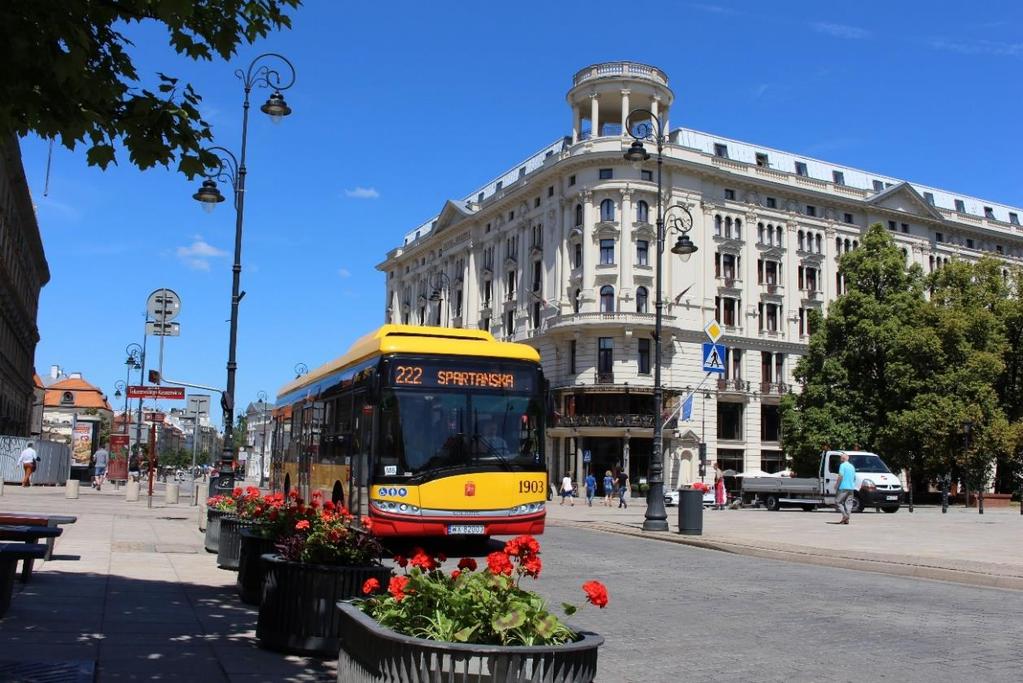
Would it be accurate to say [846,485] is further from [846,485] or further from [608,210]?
[608,210]

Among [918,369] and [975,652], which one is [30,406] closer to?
[918,369]

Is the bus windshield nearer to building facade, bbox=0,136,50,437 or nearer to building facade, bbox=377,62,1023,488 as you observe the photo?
building facade, bbox=0,136,50,437

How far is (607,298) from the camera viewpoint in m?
60.4

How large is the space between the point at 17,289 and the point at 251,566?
61.5m

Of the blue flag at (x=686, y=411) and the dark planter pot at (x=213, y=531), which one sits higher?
the blue flag at (x=686, y=411)

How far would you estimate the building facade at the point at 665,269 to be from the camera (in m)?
59.7

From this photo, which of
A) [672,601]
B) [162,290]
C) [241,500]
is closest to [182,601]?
[241,500]

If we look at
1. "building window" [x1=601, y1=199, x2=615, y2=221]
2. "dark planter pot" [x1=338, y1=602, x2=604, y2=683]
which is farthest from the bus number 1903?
"building window" [x1=601, y1=199, x2=615, y2=221]

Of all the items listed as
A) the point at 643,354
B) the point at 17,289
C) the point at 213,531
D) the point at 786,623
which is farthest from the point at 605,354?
the point at 786,623

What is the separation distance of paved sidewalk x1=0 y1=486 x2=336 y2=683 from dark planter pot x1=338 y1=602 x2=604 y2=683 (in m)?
2.54

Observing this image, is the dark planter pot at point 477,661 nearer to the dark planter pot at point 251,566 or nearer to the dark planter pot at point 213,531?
the dark planter pot at point 251,566

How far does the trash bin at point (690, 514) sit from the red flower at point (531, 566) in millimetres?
16417

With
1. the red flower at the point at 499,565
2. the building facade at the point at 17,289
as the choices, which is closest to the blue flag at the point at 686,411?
the building facade at the point at 17,289

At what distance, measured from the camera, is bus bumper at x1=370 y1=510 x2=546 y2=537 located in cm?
1434
